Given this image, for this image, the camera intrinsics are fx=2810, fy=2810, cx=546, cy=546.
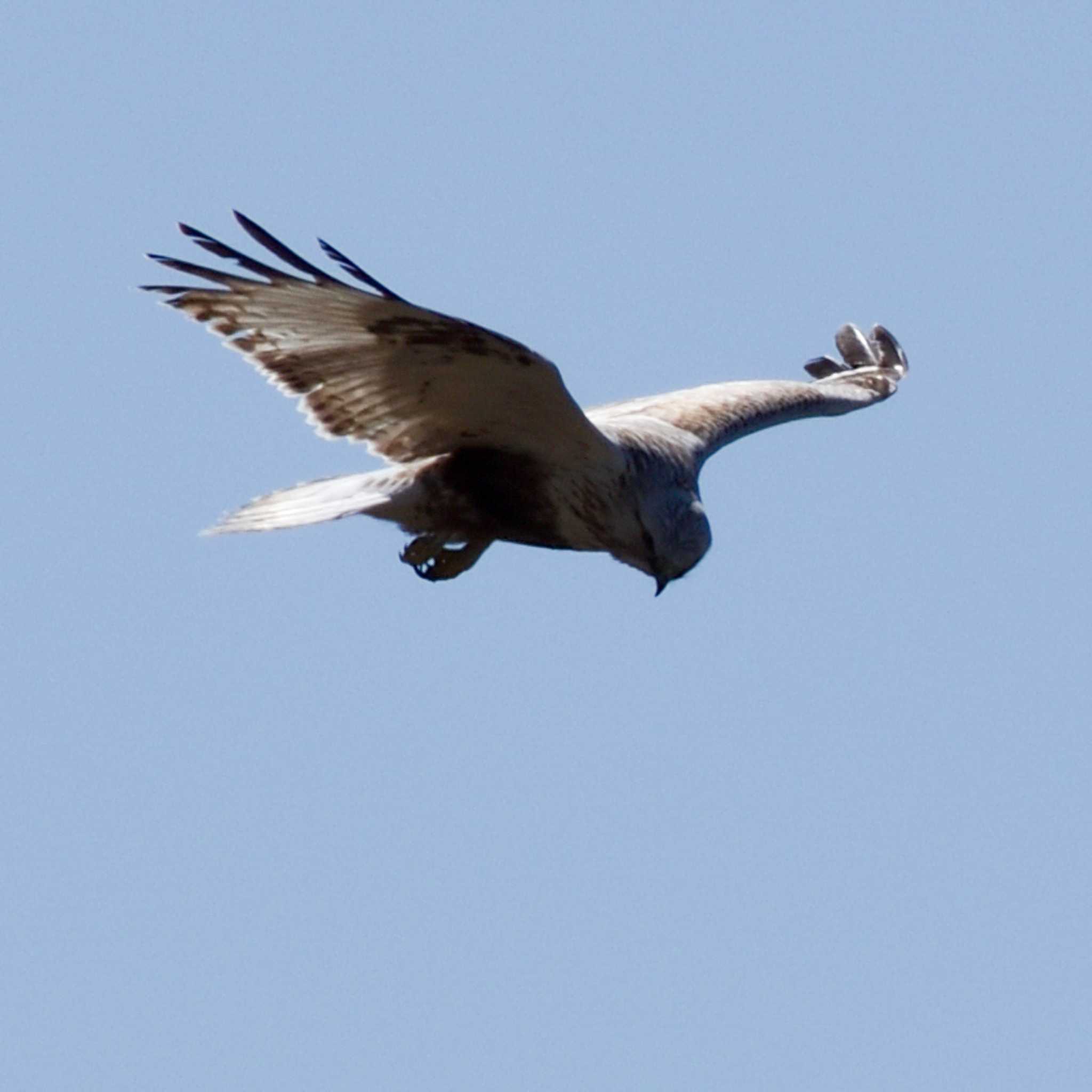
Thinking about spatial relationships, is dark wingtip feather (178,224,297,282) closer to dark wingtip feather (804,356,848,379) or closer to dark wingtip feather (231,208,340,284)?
dark wingtip feather (231,208,340,284)

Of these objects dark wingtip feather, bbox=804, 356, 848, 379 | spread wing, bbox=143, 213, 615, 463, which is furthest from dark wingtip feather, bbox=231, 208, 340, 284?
dark wingtip feather, bbox=804, 356, 848, 379

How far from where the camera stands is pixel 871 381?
12352 mm

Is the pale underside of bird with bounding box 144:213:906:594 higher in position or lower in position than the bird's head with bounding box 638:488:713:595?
higher

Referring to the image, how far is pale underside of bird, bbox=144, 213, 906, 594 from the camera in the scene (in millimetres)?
8352

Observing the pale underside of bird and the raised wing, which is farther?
the raised wing

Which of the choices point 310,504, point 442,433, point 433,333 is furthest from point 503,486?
point 433,333

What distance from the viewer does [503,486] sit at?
9109mm

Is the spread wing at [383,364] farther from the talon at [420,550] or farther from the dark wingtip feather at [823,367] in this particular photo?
the dark wingtip feather at [823,367]

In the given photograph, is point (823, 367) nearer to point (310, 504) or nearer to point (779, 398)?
point (779, 398)

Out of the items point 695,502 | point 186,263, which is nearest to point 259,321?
point 186,263

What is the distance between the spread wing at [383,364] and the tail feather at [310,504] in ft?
0.50

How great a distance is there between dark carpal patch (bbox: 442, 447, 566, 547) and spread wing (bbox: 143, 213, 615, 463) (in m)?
0.05

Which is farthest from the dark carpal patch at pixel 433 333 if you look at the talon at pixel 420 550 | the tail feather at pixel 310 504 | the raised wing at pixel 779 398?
the raised wing at pixel 779 398

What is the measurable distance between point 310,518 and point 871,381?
13.9ft
